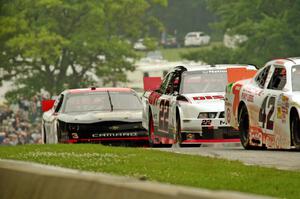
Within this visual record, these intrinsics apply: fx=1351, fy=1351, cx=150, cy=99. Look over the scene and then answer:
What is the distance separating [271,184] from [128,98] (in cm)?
1351

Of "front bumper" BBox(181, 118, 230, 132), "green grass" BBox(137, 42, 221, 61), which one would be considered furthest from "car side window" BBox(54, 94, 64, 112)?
"green grass" BBox(137, 42, 221, 61)

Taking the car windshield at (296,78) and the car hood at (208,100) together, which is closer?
the car windshield at (296,78)

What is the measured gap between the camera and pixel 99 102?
2589 centimetres

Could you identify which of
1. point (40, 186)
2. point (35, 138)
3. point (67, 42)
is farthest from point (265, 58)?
point (40, 186)

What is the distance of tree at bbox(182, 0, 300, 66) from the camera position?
81375mm

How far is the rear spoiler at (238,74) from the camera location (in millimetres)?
22844

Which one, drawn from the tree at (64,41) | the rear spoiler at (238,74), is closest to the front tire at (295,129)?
the rear spoiler at (238,74)

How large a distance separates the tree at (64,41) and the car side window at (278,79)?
63805 millimetres

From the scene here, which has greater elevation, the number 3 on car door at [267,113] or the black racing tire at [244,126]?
the number 3 on car door at [267,113]

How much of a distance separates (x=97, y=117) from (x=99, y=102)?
1067 millimetres

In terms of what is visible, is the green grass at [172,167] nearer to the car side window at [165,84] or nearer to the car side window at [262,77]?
the car side window at [262,77]

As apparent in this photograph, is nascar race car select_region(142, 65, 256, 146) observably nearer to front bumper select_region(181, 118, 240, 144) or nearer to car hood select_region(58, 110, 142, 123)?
front bumper select_region(181, 118, 240, 144)

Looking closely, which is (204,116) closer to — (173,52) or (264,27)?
(264,27)

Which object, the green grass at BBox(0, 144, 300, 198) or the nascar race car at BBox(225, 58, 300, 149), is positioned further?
the nascar race car at BBox(225, 58, 300, 149)
